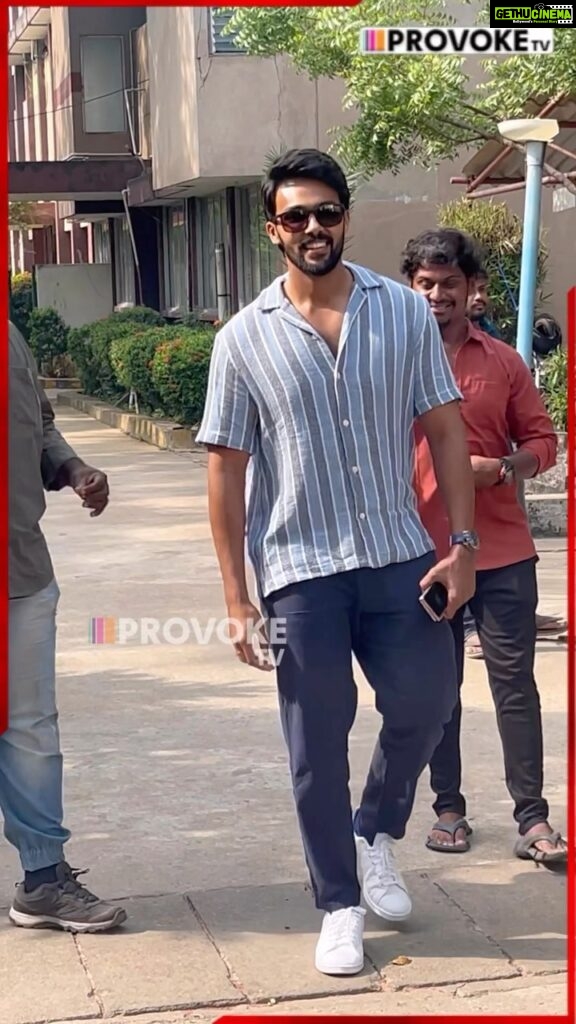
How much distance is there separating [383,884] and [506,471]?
111cm

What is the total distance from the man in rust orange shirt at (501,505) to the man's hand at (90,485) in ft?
2.89

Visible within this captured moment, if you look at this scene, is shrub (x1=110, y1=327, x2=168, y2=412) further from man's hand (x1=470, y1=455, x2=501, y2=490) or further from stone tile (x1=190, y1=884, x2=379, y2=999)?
stone tile (x1=190, y1=884, x2=379, y2=999)

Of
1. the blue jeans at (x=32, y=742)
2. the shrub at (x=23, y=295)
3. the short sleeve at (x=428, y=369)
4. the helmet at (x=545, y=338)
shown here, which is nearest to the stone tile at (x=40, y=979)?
the blue jeans at (x=32, y=742)

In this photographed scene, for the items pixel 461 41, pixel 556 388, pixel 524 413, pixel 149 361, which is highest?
pixel 461 41

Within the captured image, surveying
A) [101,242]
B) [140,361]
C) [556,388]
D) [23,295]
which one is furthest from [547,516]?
[101,242]

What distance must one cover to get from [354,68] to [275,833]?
16.9 feet

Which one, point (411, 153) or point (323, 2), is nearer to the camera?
point (323, 2)

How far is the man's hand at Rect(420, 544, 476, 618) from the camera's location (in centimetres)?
A: 380

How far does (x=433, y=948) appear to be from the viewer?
397 centimetres

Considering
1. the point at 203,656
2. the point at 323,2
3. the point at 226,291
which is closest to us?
the point at 323,2

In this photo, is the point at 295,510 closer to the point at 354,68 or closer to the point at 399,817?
the point at 399,817

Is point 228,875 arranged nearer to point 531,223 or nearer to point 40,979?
point 40,979

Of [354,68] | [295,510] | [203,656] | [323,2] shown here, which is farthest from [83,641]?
[323,2]

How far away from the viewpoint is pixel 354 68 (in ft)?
28.9
